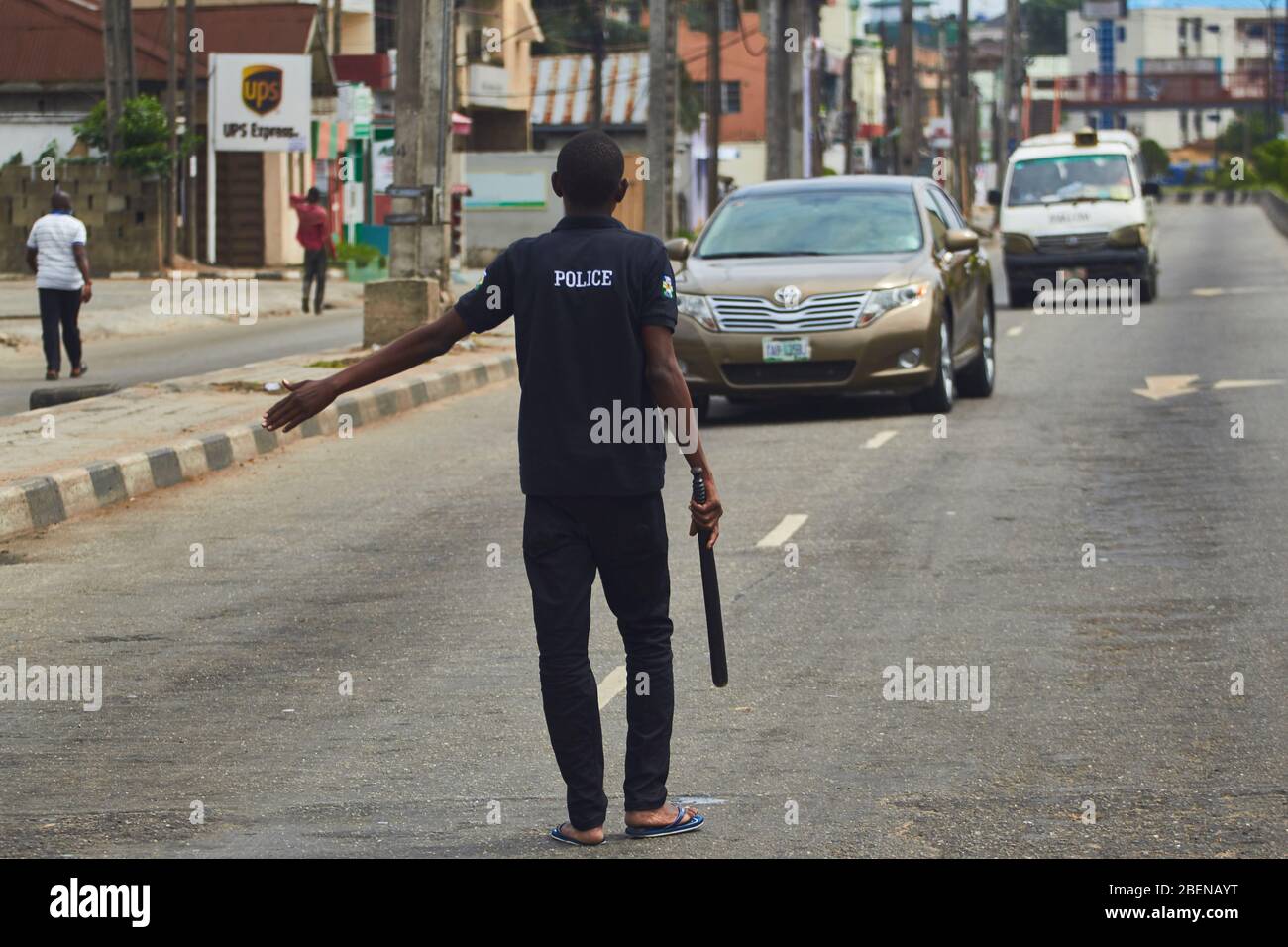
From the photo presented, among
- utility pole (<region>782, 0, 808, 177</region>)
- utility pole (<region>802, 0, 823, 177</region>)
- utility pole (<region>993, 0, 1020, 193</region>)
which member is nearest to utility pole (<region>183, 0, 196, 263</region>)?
utility pole (<region>782, 0, 808, 177</region>)

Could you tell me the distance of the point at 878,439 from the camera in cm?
1468

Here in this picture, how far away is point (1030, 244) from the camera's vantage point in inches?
1152

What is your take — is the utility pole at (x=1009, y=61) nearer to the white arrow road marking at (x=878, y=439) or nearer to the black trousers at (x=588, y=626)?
the white arrow road marking at (x=878, y=439)

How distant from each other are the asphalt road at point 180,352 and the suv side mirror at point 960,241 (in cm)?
757

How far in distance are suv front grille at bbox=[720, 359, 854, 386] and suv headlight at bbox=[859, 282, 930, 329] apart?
1.07 feet

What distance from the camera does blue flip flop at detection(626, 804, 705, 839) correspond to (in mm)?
5613

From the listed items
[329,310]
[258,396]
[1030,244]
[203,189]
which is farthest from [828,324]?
[203,189]

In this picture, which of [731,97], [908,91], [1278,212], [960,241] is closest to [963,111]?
[1278,212]

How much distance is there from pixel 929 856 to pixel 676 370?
134 cm

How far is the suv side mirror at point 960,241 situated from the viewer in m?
16.4

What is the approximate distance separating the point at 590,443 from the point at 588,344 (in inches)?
9.6

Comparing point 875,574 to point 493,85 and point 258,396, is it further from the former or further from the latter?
point 493,85

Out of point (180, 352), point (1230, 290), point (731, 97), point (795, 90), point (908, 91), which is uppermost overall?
point (731, 97)

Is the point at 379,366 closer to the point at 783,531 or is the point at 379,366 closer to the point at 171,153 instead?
the point at 783,531
